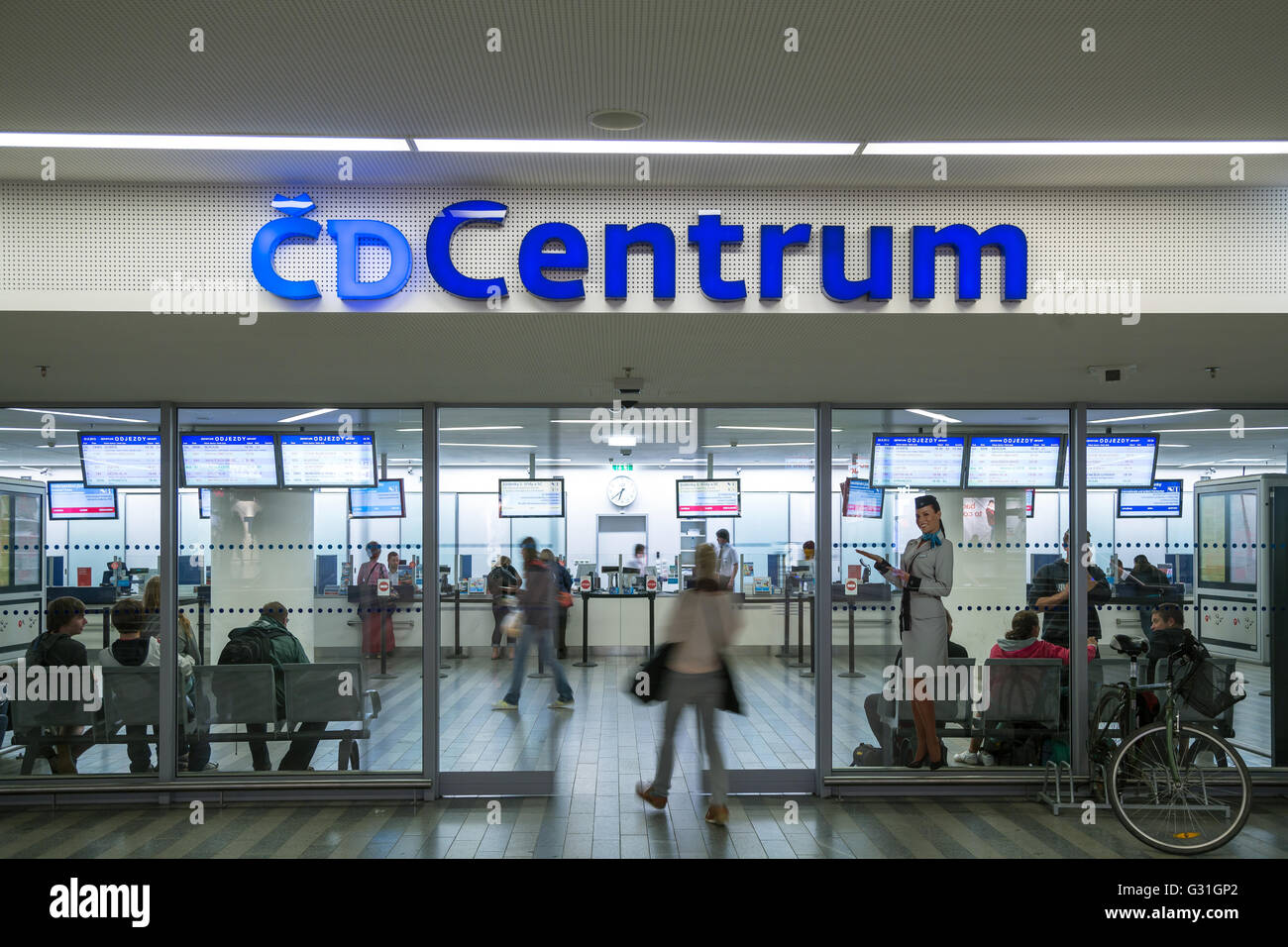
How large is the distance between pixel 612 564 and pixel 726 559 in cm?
99

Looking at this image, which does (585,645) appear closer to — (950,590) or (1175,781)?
(950,590)

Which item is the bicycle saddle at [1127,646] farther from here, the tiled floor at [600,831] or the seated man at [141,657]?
the seated man at [141,657]

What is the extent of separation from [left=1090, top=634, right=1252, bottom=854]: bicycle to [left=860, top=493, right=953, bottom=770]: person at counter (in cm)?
128

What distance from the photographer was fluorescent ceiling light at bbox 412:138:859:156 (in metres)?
4.10

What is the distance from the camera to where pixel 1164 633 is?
→ 730cm

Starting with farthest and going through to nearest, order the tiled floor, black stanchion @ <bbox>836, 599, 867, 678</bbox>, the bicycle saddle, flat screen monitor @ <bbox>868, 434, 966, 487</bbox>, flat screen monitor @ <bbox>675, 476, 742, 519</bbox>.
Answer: flat screen monitor @ <bbox>675, 476, 742, 519</bbox>, flat screen monitor @ <bbox>868, 434, 966, 487</bbox>, black stanchion @ <bbox>836, 599, 867, 678</bbox>, the bicycle saddle, the tiled floor

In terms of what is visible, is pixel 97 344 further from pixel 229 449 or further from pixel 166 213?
pixel 229 449

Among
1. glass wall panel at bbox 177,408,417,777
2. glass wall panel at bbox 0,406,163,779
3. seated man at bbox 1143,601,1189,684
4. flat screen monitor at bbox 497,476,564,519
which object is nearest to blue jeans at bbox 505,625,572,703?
glass wall panel at bbox 177,408,417,777

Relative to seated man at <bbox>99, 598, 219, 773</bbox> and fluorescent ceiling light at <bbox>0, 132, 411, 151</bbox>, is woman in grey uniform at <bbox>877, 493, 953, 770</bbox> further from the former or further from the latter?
seated man at <bbox>99, 598, 219, 773</bbox>

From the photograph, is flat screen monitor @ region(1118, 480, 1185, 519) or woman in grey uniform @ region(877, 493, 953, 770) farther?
flat screen monitor @ region(1118, 480, 1185, 519)

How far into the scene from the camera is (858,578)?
746 cm

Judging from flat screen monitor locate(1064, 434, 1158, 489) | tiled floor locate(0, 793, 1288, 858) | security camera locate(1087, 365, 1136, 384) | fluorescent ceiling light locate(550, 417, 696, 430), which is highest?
security camera locate(1087, 365, 1136, 384)
